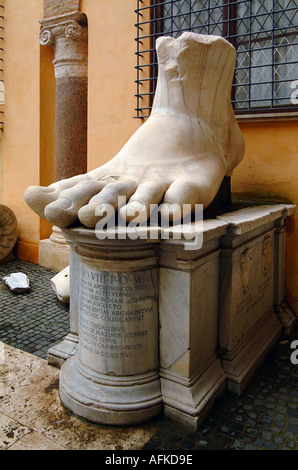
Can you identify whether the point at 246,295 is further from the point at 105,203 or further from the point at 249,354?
the point at 105,203

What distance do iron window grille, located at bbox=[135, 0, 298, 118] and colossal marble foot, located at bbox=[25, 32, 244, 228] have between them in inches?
31.5

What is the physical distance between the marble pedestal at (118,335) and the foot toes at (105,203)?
101mm

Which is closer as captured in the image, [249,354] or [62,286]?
[249,354]

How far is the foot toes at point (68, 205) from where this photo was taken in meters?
2.07

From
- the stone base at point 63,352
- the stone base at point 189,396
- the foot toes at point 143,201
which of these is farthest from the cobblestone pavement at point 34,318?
the foot toes at point 143,201

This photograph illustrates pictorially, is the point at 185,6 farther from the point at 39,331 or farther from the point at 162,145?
the point at 39,331

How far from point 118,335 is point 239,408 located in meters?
0.83

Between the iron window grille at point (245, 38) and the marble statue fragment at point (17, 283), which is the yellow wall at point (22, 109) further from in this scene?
the iron window grille at point (245, 38)

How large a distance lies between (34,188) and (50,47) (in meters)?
4.16

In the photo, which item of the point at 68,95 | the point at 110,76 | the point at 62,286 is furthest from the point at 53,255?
the point at 110,76

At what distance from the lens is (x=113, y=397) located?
2.14 meters

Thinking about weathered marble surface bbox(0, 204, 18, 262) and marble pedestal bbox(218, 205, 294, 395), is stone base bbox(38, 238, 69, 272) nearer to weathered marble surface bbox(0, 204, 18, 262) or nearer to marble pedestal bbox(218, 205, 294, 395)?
weathered marble surface bbox(0, 204, 18, 262)
